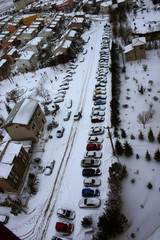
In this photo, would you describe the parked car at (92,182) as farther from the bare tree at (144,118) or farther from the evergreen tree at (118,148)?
the bare tree at (144,118)

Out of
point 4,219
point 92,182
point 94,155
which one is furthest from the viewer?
point 94,155

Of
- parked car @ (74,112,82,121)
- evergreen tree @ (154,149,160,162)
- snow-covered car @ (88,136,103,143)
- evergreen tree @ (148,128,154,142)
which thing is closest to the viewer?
evergreen tree @ (154,149,160,162)

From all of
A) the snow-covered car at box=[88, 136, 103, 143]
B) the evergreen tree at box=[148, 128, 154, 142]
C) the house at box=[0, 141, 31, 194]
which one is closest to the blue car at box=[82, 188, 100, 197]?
the snow-covered car at box=[88, 136, 103, 143]

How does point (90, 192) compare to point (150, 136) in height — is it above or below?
below

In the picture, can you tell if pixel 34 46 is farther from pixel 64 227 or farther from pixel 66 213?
pixel 64 227

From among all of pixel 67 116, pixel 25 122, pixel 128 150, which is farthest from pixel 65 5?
pixel 128 150

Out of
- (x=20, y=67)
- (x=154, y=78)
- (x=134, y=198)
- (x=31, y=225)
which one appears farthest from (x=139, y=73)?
(x=20, y=67)

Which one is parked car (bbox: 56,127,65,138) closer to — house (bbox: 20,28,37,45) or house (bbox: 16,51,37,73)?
house (bbox: 16,51,37,73)
